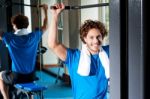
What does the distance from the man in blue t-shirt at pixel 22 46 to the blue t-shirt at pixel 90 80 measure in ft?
3.43

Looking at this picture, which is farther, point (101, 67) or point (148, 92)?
point (101, 67)

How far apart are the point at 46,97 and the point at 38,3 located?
99cm

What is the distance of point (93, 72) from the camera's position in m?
1.62

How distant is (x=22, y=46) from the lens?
262 centimetres

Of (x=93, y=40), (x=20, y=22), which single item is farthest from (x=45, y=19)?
(x=93, y=40)

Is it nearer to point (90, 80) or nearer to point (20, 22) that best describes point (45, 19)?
point (20, 22)

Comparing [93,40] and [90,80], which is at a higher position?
[93,40]

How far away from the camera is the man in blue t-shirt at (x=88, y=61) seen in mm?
1570

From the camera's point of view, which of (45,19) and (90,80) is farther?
(45,19)

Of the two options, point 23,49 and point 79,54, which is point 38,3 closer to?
point 23,49

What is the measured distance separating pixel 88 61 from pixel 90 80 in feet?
0.33

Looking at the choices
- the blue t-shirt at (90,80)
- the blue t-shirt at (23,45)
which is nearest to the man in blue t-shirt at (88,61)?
the blue t-shirt at (90,80)

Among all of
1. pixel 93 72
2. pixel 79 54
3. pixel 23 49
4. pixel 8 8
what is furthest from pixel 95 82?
pixel 8 8

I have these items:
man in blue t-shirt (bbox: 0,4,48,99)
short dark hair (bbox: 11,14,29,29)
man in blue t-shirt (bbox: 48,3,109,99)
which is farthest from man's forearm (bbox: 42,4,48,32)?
man in blue t-shirt (bbox: 48,3,109,99)
